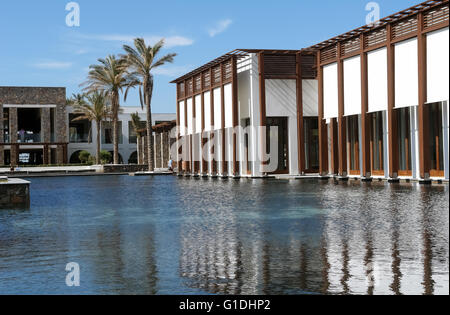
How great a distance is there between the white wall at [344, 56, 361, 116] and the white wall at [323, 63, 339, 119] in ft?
4.73

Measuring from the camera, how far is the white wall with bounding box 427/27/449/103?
27.0 m

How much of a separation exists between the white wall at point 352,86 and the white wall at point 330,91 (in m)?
1.44

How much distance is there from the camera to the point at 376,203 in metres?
18.5

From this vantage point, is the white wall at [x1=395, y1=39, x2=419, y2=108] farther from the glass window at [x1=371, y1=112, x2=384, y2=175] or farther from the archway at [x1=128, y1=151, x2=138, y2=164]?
the archway at [x1=128, y1=151, x2=138, y2=164]

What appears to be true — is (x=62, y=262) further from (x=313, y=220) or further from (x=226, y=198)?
(x=226, y=198)

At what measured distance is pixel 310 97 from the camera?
136 feet

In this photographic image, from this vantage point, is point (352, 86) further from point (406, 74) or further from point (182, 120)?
point (182, 120)

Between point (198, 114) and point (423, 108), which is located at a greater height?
point (198, 114)

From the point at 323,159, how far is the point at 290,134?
2961 millimetres

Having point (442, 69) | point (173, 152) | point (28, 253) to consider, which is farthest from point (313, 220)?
point (173, 152)

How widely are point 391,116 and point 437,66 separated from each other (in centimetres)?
430

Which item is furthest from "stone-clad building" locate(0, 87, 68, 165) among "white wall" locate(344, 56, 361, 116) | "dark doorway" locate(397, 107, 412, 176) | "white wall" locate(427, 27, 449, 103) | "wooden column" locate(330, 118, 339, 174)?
"white wall" locate(427, 27, 449, 103)

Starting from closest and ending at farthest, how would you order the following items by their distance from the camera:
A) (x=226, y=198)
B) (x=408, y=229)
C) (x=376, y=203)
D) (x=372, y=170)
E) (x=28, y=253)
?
(x=28, y=253), (x=408, y=229), (x=376, y=203), (x=226, y=198), (x=372, y=170)

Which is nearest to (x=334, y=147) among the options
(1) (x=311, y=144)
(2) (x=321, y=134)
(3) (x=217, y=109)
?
(2) (x=321, y=134)
